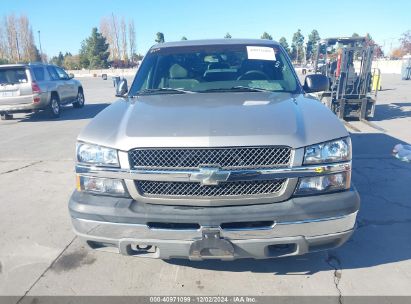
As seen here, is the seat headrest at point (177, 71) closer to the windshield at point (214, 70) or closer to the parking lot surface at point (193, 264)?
the windshield at point (214, 70)

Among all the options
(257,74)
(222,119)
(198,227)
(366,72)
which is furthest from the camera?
(366,72)

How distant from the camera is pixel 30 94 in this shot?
11438 mm

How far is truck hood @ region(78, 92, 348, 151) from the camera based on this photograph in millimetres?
2461

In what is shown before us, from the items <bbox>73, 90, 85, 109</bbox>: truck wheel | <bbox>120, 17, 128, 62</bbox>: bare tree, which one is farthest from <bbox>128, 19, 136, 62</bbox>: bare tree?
<bbox>73, 90, 85, 109</bbox>: truck wheel

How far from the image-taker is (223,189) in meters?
2.50

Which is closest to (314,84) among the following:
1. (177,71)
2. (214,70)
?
(214,70)

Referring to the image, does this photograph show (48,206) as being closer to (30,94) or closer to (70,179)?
(70,179)

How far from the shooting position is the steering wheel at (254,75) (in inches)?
155

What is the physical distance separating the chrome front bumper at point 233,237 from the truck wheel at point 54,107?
428 inches

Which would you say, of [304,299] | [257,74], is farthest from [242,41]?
[304,299]

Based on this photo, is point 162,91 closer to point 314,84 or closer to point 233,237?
point 314,84

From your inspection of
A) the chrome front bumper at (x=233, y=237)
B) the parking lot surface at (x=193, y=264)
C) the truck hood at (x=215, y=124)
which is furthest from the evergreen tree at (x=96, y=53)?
the chrome front bumper at (x=233, y=237)

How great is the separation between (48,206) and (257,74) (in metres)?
3.10

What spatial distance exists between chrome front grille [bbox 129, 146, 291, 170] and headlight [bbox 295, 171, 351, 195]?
0.68 feet
